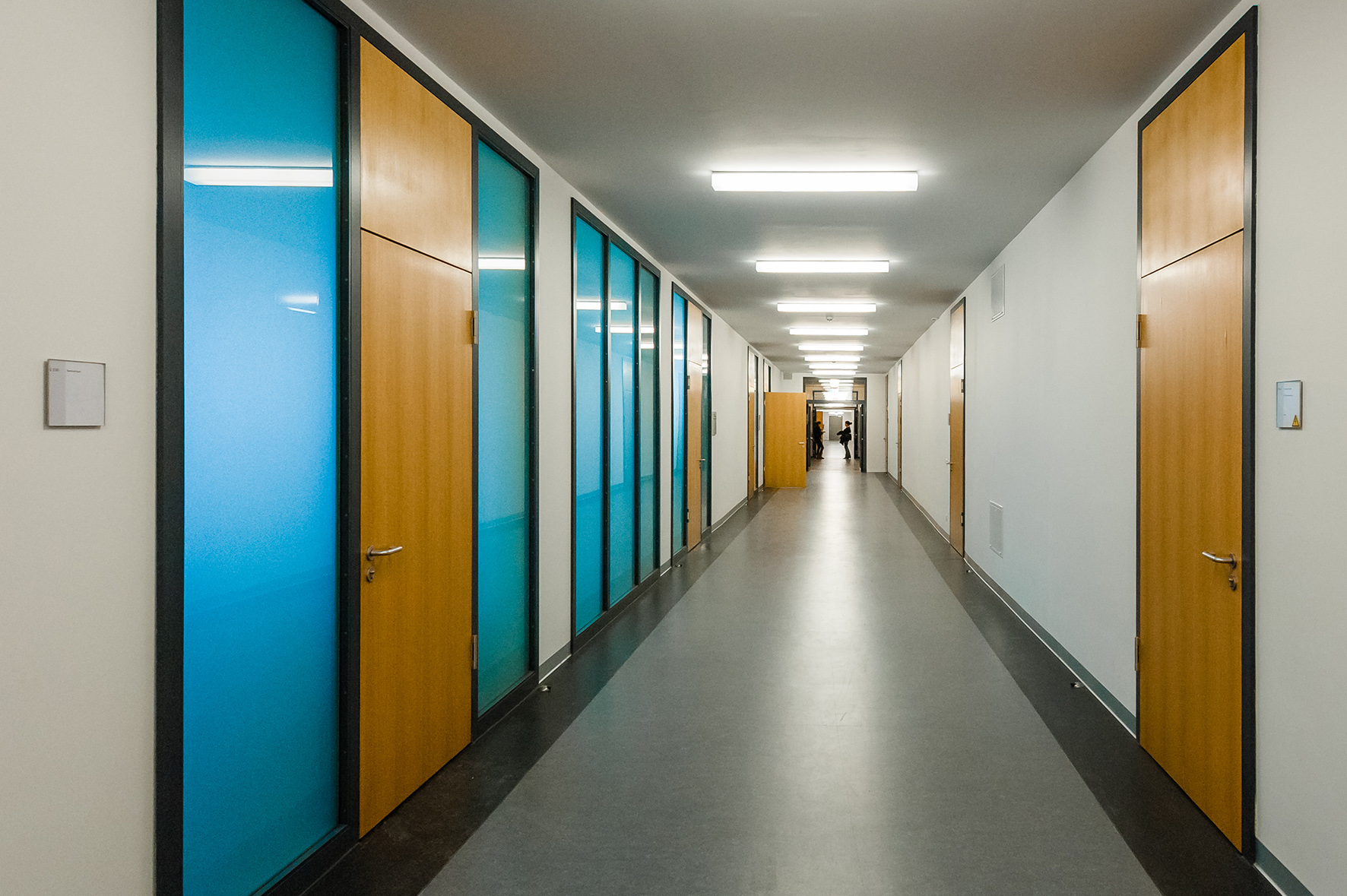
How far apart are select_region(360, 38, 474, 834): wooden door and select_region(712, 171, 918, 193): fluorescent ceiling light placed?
173cm

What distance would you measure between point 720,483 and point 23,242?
10098 mm

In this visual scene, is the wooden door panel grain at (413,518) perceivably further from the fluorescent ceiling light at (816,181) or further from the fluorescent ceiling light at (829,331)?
the fluorescent ceiling light at (829,331)

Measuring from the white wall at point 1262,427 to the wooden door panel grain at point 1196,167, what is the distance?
14cm

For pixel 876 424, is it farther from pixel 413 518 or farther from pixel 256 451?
pixel 256 451

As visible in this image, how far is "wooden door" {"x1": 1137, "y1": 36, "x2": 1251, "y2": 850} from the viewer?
272 centimetres

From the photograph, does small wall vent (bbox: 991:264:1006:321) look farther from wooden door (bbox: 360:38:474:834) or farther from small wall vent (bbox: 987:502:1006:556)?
wooden door (bbox: 360:38:474:834)

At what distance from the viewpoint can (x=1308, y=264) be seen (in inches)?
91.1

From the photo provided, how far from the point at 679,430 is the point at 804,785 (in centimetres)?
544

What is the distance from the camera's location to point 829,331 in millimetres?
12289

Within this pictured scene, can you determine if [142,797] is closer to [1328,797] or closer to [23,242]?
[23,242]

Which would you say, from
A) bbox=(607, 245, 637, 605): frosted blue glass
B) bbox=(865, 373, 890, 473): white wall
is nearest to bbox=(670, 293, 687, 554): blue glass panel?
bbox=(607, 245, 637, 605): frosted blue glass

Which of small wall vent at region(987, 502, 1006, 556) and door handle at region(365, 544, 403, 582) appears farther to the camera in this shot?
small wall vent at region(987, 502, 1006, 556)

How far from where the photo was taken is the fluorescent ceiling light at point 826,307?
31.4 ft

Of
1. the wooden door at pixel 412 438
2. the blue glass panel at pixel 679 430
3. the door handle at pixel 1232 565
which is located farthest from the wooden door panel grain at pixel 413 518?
the blue glass panel at pixel 679 430
